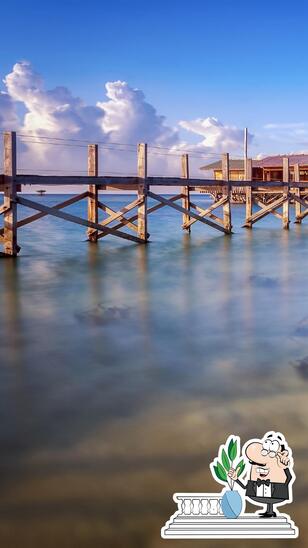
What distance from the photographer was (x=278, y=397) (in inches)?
183

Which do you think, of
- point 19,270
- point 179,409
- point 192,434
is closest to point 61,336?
point 179,409

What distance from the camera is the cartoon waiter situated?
2.78 m

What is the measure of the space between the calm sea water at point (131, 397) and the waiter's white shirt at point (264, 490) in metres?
0.25

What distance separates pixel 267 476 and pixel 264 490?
7cm

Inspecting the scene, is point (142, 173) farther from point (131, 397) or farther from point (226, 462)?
point (226, 462)

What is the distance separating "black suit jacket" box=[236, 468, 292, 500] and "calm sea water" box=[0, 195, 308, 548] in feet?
0.76

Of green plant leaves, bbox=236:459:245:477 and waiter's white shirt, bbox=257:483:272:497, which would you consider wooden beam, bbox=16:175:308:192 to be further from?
waiter's white shirt, bbox=257:483:272:497

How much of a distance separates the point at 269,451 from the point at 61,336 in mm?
4315

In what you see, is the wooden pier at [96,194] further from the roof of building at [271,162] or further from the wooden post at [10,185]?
the roof of building at [271,162]

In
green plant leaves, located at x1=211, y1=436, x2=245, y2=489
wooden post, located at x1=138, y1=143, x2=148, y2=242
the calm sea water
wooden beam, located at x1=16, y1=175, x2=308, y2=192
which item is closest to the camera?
green plant leaves, located at x1=211, y1=436, x2=245, y2=489

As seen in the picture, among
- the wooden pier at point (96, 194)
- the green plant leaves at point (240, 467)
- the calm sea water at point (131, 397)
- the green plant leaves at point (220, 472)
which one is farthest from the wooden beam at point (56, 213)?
the green plant leaves at point (240, 467)

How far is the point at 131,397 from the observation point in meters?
4.68

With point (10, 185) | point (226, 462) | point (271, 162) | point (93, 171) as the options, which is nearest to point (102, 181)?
point (93, 171)

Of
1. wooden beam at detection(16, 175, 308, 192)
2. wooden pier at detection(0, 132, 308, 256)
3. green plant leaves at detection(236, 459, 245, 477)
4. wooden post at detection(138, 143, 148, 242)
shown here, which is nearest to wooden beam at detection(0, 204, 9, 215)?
wooden pier at detection(0, 132, 308, 256)
